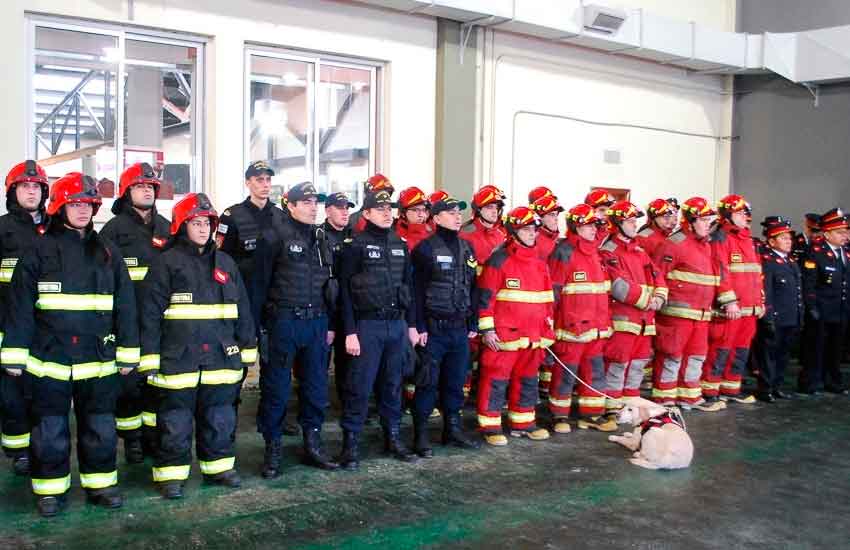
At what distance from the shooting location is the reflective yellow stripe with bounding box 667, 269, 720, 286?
7.88m

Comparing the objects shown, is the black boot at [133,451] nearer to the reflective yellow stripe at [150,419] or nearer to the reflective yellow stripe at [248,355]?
the reflective yellow stripe at [150,419]

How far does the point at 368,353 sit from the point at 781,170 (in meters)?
9.72

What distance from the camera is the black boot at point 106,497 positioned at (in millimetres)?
4820

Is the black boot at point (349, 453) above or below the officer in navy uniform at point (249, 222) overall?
below

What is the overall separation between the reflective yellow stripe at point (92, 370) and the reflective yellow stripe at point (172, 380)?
9.7 inches

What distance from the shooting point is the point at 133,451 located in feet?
18.8

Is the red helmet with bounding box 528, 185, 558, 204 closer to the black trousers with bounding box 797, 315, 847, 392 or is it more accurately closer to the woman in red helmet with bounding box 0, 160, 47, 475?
the black trousers with bounding box 797, 315, 847, 392

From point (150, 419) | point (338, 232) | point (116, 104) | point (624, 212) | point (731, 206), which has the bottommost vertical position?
point (150, 419)

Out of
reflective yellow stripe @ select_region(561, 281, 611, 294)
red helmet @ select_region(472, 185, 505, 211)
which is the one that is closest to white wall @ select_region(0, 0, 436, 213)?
red helmet @ select_region(472, 185, 505, 211)

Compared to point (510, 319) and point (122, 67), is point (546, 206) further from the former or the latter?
point (122, 67)

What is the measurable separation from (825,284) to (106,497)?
25.3 feet

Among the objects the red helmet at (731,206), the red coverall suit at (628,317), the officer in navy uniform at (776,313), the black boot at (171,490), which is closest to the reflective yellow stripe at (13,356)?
the black boot at (171,490)

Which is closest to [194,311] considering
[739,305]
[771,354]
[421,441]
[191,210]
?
[191,210]

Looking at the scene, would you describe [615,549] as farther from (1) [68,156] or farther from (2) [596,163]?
(2) [596,163]
